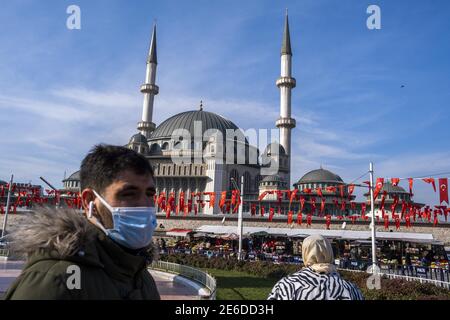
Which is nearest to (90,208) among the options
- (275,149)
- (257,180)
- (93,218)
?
(93,218)

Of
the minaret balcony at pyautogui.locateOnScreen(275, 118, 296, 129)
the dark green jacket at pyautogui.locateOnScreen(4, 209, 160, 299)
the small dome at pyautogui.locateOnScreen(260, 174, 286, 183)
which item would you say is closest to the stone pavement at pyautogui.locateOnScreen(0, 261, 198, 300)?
the dark green jacket at pyautogui.locateOnScreen(4, 209, 160, 299)

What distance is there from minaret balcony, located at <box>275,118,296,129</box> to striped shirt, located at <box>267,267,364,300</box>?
150 ft

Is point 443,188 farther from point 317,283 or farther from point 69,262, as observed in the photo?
point 69,262

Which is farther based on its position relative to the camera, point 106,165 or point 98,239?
point 106,165

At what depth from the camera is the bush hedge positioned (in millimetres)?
11745

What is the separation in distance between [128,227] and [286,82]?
4667cm

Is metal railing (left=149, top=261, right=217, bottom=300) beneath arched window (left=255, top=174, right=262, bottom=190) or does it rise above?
beneath

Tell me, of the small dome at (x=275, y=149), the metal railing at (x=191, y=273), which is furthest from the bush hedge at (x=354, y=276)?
the small dome at (x=275, y=149)

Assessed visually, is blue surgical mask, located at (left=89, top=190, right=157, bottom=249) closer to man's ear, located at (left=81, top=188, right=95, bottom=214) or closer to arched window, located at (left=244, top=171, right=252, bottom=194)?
man's ear, located at (left=81, top=188, right=95, bottom=214)

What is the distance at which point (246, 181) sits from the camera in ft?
180

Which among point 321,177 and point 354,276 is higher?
point 321,177

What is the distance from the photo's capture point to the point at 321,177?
187 feet
